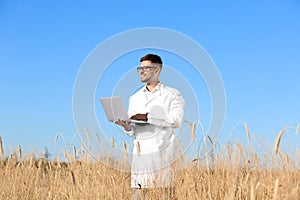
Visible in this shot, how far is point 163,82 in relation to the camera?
3166mm

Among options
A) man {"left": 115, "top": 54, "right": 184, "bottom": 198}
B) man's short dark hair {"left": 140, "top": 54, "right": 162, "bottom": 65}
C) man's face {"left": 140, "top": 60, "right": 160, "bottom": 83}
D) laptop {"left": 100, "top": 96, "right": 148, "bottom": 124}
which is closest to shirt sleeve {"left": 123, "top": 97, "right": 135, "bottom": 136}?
man {"left": 115, "top": 54, "right": 184, "bottom": 198}

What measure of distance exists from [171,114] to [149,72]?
40 cm

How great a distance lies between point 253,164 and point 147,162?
120cm

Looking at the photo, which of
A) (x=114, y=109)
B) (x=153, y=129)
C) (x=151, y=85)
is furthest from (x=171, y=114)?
(x=114, y=109)

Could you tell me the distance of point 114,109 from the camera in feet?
9.43

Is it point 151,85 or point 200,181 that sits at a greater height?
point 151,85

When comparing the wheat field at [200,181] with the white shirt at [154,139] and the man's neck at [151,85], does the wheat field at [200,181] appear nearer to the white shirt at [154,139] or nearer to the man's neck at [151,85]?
the white shirt at [154,139]

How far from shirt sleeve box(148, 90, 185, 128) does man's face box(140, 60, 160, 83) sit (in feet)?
0.73

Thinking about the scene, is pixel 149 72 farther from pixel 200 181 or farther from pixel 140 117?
pixel 200 181

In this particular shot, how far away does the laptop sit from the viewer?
113 inches

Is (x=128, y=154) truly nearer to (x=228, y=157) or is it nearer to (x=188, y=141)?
(x=188, y=141)

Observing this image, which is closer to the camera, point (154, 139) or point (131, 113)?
point (154, 139)

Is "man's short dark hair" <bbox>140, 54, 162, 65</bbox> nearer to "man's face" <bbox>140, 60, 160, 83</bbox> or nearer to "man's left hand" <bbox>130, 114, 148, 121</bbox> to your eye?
"man's face" <bbox>140, 60, 160, 83</bbox>

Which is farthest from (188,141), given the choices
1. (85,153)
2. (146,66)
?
(85,153)
